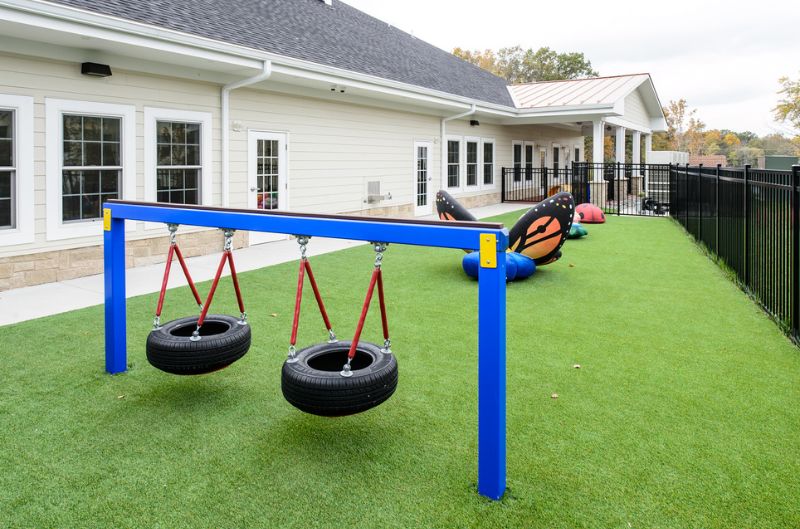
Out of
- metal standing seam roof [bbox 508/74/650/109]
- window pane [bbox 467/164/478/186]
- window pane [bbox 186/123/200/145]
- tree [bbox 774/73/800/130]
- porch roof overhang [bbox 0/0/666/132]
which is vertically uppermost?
tree [bbox 774/73/800/130]

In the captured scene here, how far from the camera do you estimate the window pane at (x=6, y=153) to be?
6.63m

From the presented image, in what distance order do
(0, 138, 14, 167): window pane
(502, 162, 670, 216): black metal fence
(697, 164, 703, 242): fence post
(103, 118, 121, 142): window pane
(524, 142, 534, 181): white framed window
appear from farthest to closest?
(524, 142, 534, 181): white framed window < (502, 162, 670, 216): black metal fence < (697, 164, 703, 242): fence post < (103, 118, 121, 142): window pane < (0, 138, 14, 167): window pane

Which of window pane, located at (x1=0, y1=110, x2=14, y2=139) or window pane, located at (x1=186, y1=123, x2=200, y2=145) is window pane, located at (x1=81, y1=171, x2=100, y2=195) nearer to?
window pane, located at (x1=0, y1=110, x2=14, y2=139)

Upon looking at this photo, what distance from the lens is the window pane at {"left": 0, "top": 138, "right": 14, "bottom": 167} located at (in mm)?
6630

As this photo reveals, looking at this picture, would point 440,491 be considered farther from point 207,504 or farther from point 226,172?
point 226,172

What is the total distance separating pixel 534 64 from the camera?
52.4 metres

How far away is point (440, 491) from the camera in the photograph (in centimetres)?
259

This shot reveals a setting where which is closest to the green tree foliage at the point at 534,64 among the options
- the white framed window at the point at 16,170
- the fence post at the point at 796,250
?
the white framed window at the point at 16,170

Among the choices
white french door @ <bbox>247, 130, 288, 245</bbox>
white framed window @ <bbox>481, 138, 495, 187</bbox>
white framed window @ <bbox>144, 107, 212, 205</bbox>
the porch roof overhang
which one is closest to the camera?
the porch roof overhang

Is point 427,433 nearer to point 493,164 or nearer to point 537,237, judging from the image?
point 537,237

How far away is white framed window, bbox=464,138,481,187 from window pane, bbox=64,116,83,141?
11.7m

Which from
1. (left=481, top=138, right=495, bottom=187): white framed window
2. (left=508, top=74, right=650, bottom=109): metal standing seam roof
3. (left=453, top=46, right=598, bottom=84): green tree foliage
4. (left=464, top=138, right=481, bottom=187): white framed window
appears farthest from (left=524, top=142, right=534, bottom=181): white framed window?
(left=453, top=46, right=598, bottom=84): green tree foliage

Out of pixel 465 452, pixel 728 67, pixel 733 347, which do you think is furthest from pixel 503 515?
pixel 728 67

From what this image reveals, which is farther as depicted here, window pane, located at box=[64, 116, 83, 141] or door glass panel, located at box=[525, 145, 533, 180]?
door glass panel, located at box=[525, 145, 533, 180]
